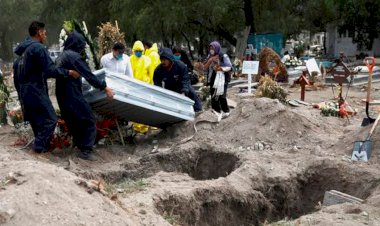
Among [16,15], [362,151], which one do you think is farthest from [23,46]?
[16,15]

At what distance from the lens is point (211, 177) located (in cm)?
743

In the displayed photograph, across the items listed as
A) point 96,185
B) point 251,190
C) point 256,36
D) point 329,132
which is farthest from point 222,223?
point 256,36

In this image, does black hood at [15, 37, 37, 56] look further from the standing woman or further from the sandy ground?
the standing woman

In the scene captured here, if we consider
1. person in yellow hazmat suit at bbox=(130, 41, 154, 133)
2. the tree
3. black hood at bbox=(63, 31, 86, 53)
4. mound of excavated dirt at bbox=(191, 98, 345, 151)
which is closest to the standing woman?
mound of excavated dirt at bbox=(191, 98, 345, 151)

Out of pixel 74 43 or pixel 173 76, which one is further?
pixel 173 76

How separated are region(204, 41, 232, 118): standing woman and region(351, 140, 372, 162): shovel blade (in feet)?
9.27

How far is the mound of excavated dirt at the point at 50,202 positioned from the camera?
3.61 metres

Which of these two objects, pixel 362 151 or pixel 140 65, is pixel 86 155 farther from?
pixel 362 151

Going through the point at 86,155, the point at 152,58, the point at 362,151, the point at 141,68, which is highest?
the point at 152,58

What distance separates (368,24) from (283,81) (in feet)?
57.2

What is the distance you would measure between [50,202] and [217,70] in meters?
6.12

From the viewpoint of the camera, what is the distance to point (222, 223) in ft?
19.4

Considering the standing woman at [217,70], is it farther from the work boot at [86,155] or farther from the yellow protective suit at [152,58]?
the work boot at [86,155]

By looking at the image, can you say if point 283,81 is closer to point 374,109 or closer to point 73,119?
point 374,109
